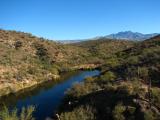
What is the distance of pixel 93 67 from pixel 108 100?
88.3m

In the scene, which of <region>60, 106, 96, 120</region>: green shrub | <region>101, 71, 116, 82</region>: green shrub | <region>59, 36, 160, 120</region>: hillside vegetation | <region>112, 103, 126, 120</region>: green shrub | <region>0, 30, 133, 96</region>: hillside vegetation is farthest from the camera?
<region>0, 30, 133, 96</region>: hillside vegetation

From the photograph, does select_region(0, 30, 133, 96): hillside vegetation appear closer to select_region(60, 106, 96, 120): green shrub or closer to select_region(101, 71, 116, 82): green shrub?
select_region(101, 71, 116, 82): green shrub

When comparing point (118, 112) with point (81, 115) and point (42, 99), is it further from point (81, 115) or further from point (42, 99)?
point (42, 99)

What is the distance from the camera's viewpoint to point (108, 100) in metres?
50.9

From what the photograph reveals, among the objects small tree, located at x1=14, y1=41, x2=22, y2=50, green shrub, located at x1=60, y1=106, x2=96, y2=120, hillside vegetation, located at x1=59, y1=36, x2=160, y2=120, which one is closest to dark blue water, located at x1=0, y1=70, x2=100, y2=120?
hillside vegetation, located at x1=59, y1=36, x2=160, y2=120

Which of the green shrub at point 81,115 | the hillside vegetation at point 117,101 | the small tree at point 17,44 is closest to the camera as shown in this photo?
the green shrub at point 81,115

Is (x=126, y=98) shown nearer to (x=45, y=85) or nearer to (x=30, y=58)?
(x=45, y=85)

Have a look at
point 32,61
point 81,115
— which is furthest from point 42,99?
point 32,61

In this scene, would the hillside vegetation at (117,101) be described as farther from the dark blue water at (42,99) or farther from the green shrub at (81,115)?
the dark blue water at (42,99)

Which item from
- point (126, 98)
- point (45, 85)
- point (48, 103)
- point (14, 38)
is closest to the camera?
point (126, 98)

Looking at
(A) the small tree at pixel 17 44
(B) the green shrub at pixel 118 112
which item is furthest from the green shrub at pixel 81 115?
(A) the small tree at pixel 17 44

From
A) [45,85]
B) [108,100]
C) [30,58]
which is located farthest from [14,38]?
[108,100]

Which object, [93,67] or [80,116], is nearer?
[80,116]

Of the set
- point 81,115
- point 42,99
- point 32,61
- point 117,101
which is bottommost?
point 42,99
